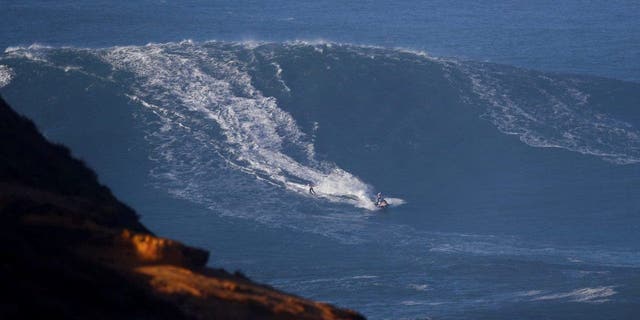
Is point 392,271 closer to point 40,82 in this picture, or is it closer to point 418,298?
point 418,298

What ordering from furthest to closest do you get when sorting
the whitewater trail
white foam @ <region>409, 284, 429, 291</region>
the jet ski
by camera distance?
the whitewater trail, the jet ski, white foam @ <region>409, 284, 429, 291</region>

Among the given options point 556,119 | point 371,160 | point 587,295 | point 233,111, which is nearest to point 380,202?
point 371,160

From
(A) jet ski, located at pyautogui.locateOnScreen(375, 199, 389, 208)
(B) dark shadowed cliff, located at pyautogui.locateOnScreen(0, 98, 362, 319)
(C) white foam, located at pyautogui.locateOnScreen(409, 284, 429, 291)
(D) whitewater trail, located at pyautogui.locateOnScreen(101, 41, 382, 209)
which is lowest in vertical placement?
(B) dark shadowed cliff, located at pyautogui.locateOnScreen(0, 98, 362, 319)

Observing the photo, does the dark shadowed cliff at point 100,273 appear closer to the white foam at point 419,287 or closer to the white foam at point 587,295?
the white foam at point 419,287

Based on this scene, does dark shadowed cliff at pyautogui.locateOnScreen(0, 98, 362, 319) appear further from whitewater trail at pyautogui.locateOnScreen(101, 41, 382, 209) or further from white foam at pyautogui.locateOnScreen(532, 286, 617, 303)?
whitewater trail at pyautogui.locateOnScreen(101, 41, 382, 209)

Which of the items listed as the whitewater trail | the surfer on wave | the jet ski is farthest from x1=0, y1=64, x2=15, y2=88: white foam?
the jet ski

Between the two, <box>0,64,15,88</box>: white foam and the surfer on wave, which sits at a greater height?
<box>0,64,15,88</box>: white foam
